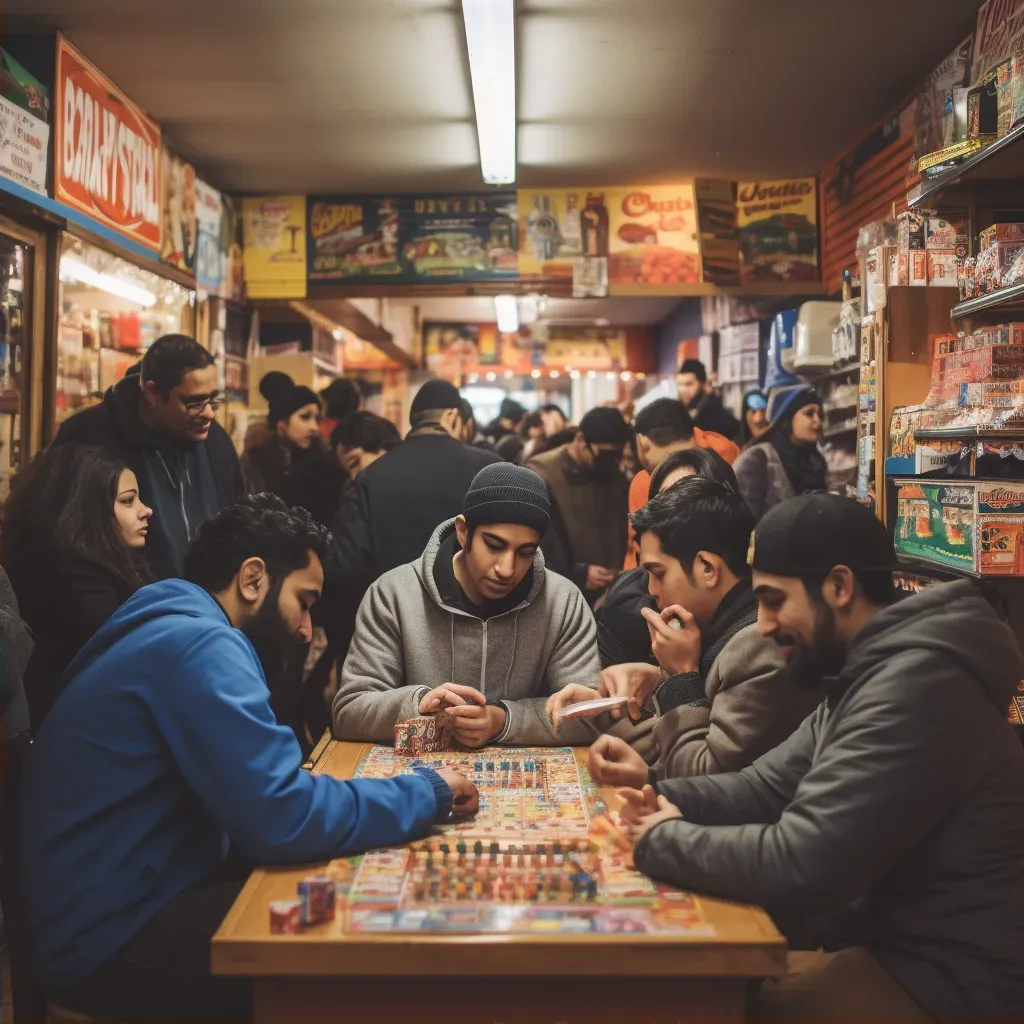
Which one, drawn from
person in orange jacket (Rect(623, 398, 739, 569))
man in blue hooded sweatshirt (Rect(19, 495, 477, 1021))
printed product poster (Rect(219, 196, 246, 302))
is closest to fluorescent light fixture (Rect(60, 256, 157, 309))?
printed product poster (Rect(219, 196, 246, 302))

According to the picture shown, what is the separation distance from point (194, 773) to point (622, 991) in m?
0.86

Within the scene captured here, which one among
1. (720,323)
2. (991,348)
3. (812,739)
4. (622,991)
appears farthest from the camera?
(720,323)

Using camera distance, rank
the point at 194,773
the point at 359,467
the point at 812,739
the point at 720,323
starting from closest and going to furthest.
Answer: the point at 194,773 → the point at 812,739 → the point at 359,467 → the point at 720,323

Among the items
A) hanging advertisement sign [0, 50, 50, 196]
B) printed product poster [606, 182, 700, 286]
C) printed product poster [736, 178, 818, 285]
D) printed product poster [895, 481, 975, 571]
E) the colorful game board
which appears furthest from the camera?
printed product poster [606, 182, 700, 286]

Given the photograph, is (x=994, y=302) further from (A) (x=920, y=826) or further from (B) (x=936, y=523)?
(A) (x=920, y=826)

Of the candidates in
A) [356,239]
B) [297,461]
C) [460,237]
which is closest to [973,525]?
[297,461]

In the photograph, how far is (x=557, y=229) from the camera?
760 centimetres

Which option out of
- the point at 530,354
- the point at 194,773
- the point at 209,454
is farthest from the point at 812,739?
the point at 530,354

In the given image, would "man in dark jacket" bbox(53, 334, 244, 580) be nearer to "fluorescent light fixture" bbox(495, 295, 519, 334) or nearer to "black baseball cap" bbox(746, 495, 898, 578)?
"black baseball cap" bbox(746, 495, 898, 578)

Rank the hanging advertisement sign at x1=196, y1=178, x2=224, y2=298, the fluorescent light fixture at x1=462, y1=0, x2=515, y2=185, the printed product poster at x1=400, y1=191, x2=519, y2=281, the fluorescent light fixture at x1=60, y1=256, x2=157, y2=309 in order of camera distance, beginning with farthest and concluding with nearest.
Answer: the printed product poster at x1=400, y1=191, x2=519, y2=281
the hanging advertisement sign at x1=196, y1=178, x2=224, y2=298
the fluorescent light fixture at x1=60, y1=256, x2=157, y2=309
the fluorescent light fixture at x1=462, y1=0, x2=515, y2=185

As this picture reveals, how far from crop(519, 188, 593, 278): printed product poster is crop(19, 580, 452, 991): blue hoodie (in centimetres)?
599

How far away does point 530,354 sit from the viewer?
52.7ft

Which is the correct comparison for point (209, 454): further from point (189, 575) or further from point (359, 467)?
point (189, 575)

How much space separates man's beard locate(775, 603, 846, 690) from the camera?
1952 millimetres
